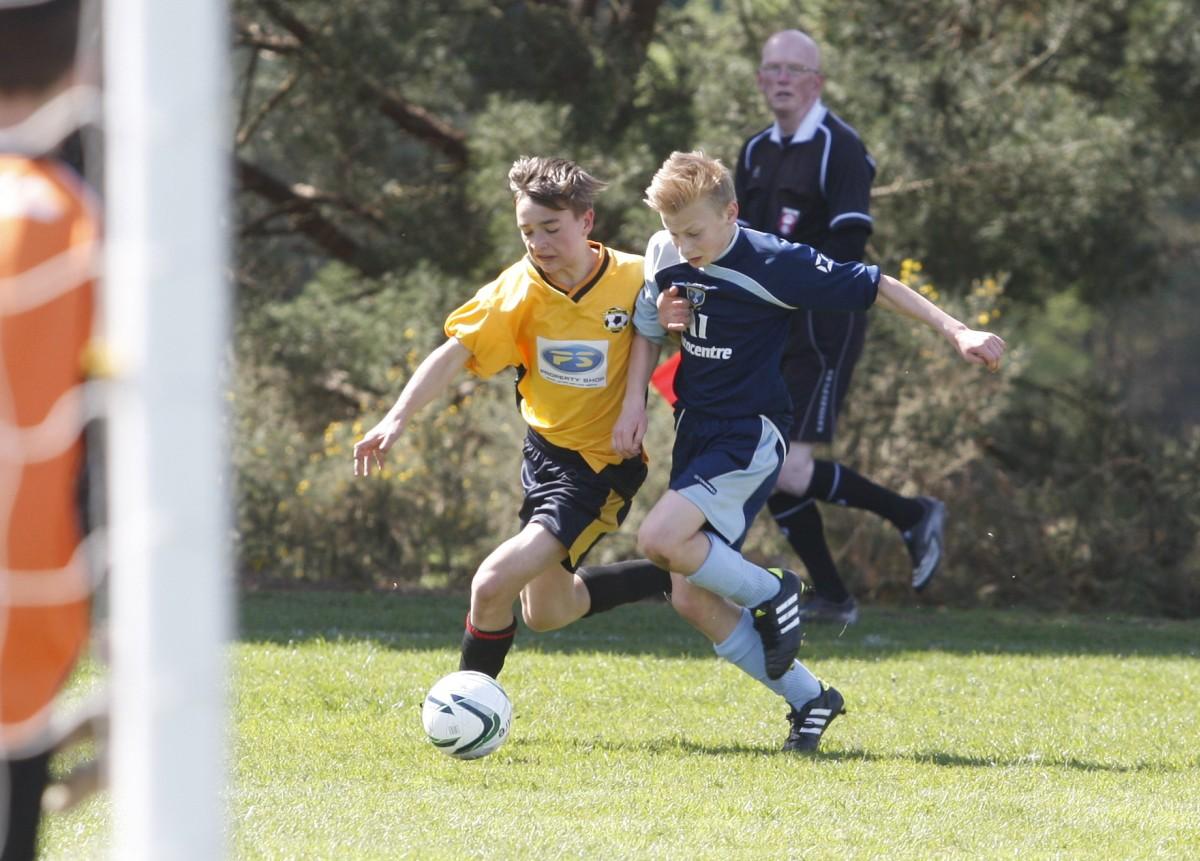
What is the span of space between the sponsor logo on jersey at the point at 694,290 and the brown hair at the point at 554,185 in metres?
0.38

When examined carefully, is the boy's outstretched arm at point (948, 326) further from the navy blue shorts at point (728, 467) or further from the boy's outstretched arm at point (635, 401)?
the boy's outstretched arm at point (635, 401)

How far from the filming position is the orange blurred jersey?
215 cm

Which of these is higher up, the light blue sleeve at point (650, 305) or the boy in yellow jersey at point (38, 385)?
the boy in yellow jersey at point (38, 385)

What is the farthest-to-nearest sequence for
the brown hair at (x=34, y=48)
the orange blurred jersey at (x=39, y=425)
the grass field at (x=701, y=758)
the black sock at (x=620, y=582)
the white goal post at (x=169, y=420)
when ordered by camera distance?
the black sock at (x=620, y=582)
the grass field at (x=701, y=758)
the brown hair at (x=34, y=48)
the orange blurred jersey at (x=39, y=425)
the white goal post at (x=169, y=420)

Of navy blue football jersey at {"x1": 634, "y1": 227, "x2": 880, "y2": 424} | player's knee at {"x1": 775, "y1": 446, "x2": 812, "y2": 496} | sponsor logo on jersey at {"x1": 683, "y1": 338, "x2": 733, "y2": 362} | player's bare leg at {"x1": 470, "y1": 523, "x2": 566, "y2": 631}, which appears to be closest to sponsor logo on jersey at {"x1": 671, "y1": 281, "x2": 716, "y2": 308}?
navy blue football jersey at {"x1": 634, "y1": 227, "x2": 880, "y2": 424}

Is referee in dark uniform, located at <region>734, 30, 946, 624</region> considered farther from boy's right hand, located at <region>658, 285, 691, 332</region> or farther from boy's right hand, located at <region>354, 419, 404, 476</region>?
boy's right hand, located at <region>354, 419, 404, 476</region>

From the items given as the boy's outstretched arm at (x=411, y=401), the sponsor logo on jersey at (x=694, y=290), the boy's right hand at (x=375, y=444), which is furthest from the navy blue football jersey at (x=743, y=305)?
the boy's right hand at (x=375, y=444)

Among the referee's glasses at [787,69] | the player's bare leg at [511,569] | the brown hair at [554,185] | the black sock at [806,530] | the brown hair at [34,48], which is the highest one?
the brown hair at [34,48]

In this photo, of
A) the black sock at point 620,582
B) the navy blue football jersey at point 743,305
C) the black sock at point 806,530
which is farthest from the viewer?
the black sock at point 806,530

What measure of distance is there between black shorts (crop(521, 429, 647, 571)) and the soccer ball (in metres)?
0.57

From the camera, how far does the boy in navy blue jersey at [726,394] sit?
490cm

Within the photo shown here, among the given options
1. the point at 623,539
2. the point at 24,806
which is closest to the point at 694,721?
the point at 24,806

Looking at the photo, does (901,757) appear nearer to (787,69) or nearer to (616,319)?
(616,319)

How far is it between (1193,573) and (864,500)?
12.6 feet
